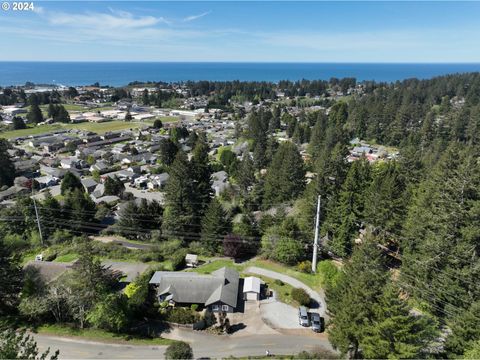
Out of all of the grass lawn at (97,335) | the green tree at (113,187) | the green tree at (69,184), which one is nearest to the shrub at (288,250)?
the grass lawn at (97,335)

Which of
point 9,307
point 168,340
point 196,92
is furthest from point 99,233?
point 196,92

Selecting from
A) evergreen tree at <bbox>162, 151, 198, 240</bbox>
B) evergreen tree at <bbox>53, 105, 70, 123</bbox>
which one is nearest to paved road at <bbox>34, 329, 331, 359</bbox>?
evergreen tree at <bbox>162, 151, 198, 240</bbox>

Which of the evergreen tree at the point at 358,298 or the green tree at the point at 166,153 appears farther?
the green tree at the point at 166,153

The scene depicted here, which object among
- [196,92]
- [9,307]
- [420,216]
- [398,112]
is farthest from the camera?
[196,92]

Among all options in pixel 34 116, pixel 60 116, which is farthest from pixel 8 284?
pixel 34 116

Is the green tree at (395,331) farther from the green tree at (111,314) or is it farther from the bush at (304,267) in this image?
the green tree at (111,314)

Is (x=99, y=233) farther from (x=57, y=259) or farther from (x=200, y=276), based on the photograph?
(x=200, y=276)
